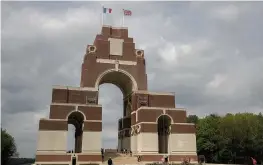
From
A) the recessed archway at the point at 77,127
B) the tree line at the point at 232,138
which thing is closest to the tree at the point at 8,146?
the recessed archway at the point at 77,127

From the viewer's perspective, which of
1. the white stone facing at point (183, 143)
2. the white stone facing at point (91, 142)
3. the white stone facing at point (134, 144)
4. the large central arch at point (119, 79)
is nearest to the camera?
the white stone facing at point (91, 142)

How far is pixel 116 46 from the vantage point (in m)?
46.3

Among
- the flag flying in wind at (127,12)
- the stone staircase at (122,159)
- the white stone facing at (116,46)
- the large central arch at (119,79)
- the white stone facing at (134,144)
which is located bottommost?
the stone staircase at (122,159)

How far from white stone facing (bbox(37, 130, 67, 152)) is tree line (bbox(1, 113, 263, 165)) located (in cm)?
1725

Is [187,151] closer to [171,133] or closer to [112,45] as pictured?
[171,133]

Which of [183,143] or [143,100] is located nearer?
[183,143]

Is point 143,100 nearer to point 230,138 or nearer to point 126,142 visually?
point 126,142

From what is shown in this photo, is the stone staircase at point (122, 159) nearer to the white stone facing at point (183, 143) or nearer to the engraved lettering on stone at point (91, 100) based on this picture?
the white stone facing at point (183, 143)

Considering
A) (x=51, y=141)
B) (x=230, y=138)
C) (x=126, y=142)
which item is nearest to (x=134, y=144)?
(x=126, y=142)

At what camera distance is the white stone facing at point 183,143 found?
41.6m

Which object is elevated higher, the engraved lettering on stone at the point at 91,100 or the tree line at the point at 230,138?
the engraved lettering on stone at the point at 91,100

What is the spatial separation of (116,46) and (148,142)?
1430 cm

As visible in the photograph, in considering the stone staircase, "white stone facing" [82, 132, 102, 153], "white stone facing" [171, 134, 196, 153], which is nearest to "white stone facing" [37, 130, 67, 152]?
"white stone facing" [82, 132, 102, 153]

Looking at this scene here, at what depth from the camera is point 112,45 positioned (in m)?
46.3
